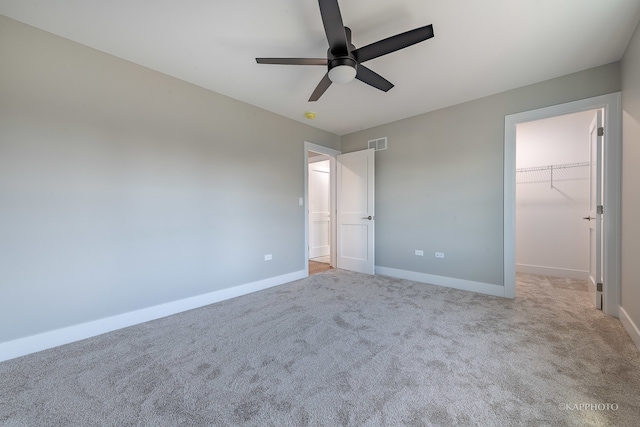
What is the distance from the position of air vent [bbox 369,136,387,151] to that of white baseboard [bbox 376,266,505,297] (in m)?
2.09

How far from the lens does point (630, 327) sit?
2107mm

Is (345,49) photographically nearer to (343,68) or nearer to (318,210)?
(343,68)

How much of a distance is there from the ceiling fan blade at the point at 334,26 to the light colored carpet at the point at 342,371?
7.49 feet

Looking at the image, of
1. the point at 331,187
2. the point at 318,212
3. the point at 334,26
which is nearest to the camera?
the point at 334,26

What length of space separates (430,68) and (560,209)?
3421 mm

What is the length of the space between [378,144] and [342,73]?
255 cm

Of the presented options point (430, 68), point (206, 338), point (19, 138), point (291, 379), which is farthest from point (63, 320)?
point (430, 68)

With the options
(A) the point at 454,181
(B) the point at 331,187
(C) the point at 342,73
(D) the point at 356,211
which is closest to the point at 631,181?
(A) the point at 454,181

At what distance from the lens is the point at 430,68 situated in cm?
256

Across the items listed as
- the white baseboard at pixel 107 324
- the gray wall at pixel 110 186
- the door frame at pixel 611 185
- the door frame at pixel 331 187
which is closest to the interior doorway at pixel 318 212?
the door frame at pixel 331 187

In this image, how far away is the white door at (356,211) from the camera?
4.29m

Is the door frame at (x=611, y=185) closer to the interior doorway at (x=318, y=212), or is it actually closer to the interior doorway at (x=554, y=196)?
the interior doorway at (x=554, y=196)

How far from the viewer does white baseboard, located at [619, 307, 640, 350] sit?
196 cm

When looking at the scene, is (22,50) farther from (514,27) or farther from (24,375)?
(514,27)
